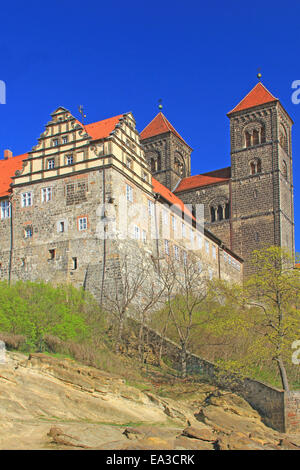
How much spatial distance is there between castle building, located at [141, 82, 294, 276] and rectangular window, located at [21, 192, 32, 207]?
2683cm

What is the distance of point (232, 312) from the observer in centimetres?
2942

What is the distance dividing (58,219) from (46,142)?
4.98m

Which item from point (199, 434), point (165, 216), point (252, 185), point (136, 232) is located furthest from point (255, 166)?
point (199, 434)

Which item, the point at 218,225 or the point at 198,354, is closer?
the point at 198,354

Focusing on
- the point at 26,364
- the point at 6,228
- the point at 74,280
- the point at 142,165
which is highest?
the point at 142,165

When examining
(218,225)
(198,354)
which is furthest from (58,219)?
(218,225)

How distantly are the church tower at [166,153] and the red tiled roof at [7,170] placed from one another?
2650cm

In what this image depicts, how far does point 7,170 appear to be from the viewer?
136ft

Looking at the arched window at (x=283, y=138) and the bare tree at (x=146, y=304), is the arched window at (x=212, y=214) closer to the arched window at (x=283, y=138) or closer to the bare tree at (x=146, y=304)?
the arched window at (x=283, y=138)

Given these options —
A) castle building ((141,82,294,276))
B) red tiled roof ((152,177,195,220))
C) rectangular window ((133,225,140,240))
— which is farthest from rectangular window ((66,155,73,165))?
castle building ((141,82,294,276))

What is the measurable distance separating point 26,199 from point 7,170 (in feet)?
17.3

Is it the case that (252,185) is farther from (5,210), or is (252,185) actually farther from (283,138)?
(5,210)
